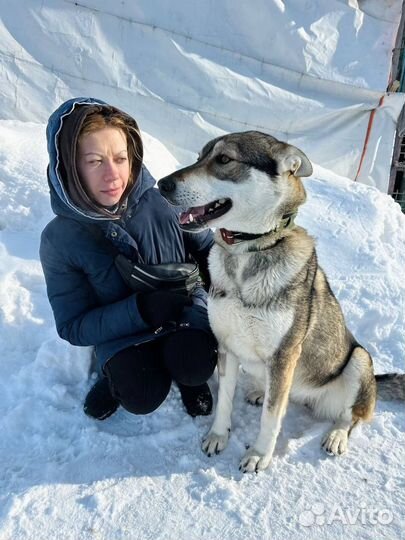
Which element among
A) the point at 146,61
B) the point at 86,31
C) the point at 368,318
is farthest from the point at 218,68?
the point at 368,318

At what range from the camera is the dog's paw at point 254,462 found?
1954mm

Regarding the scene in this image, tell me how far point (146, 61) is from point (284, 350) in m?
4.28

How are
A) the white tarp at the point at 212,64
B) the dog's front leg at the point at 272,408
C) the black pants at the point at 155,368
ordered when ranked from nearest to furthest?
the dog's front leg at the point at 272,408
the black pants at the point at 155,368
the white tarp at the point at 212,64

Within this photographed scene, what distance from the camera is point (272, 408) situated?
1.90 metres

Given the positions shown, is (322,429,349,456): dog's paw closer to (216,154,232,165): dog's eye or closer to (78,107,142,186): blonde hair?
(216,154,232,165): dog's eye

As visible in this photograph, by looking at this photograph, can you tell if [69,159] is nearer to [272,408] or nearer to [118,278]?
[118,278]

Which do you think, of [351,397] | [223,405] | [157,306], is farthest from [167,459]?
[351,397]

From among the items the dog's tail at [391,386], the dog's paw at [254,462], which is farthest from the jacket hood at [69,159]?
the dog's tail at [391,386]

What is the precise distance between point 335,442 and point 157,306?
1095 millimetres

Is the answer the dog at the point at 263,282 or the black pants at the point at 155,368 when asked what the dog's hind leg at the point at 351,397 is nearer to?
the dog at the point at 263,282

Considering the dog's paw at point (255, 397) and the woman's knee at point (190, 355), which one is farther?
the dog's paw at point (255, 397)

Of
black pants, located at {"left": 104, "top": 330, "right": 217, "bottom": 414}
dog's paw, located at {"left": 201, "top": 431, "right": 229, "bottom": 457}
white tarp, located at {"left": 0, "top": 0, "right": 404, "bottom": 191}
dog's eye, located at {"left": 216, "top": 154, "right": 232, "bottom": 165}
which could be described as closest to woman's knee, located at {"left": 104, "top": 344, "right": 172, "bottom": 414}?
black pants, located at {"left": 104, "top": 330, "right": 217, "bottom": 414}

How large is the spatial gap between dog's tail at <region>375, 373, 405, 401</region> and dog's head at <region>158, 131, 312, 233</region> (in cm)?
117

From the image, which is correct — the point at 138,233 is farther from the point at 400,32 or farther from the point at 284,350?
the point at 400,32
